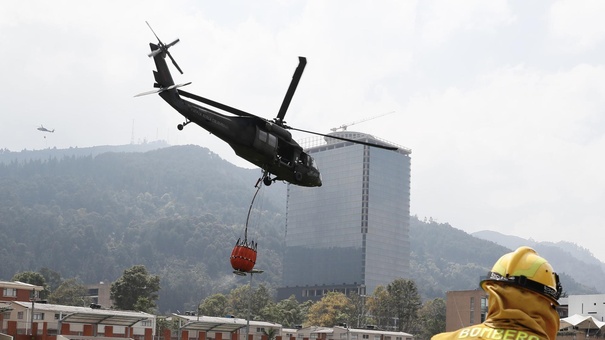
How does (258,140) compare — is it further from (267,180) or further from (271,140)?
(267,180)

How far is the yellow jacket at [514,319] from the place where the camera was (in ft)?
14.1

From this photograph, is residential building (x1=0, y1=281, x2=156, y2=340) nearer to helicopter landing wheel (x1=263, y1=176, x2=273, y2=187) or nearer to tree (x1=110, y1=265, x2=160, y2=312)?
helicopter landing wheel (x1=263, y1=176, x2=273, y2=187)

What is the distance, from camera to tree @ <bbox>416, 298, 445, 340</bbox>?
149 metres

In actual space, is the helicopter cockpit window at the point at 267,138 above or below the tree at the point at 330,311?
above

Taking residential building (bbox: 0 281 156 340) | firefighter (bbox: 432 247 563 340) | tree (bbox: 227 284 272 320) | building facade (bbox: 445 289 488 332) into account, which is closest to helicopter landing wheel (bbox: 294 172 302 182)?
residential building (bbox: 0 281 156 340)

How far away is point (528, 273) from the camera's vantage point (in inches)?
177

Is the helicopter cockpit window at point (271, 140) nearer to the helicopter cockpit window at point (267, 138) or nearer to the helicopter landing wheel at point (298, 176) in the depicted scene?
the helicopter cockpit window at point (267, 138)

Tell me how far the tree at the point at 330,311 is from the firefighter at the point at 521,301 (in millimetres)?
162952

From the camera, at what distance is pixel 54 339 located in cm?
5991

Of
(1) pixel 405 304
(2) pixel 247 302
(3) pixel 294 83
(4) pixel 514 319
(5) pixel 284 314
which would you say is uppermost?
(3) pixel 294 83

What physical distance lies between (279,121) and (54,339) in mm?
33351

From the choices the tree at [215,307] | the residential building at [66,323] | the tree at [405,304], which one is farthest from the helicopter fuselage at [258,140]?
the tree at [215,307]

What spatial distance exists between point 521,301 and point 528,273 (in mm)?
159

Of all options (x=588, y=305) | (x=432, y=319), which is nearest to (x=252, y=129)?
(x=588, y=305)
